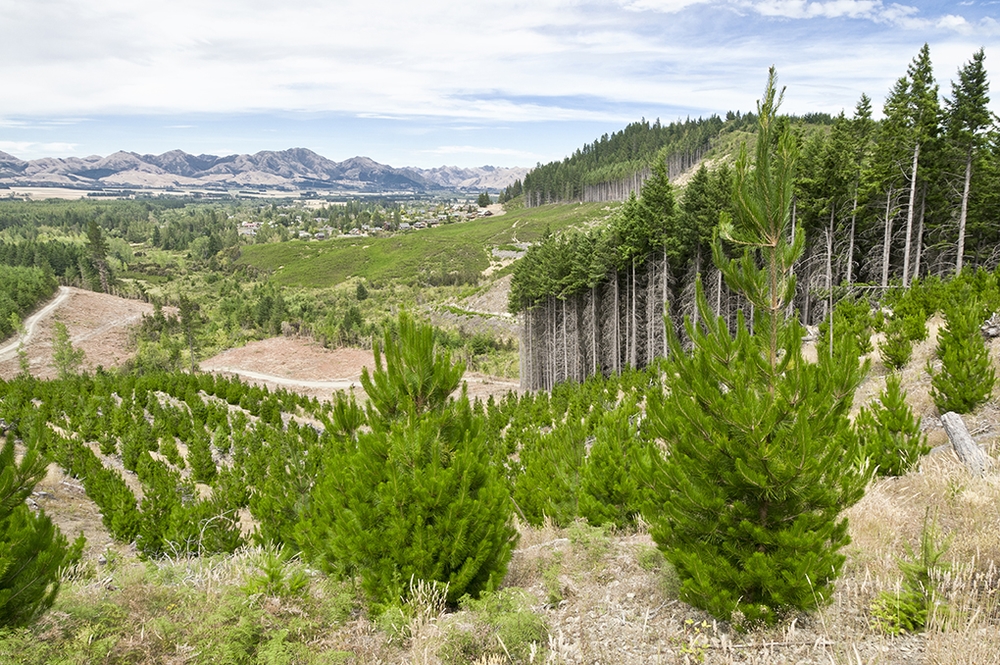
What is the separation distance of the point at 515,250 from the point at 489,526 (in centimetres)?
9613

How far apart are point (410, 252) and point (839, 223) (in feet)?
295

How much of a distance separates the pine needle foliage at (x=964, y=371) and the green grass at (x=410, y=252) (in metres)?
78.5

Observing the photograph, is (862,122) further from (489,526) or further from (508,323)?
(508,323)

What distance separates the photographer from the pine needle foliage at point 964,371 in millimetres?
8297

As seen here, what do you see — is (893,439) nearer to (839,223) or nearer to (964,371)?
(964,371)

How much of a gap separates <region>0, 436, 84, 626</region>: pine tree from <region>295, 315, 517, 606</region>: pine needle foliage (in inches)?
80.7

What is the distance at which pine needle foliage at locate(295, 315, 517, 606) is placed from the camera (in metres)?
4.52

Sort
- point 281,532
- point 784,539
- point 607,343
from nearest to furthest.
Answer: point 784,539 < point 281,532 < point 607,343

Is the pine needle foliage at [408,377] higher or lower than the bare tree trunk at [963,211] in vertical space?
lower

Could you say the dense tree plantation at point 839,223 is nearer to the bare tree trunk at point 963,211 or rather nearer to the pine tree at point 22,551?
the bare tree trunk at point 963,211

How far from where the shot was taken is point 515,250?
3907 inches

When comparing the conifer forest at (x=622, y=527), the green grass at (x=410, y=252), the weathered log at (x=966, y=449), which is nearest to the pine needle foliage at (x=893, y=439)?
the conifer forest at (x=622, y=527)

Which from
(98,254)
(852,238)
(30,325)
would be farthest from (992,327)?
(98,254)

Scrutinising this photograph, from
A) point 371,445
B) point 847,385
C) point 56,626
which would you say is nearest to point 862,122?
point 847,385
